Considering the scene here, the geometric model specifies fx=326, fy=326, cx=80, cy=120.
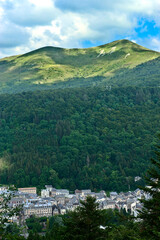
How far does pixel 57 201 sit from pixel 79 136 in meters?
49.2

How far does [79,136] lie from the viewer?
14300 centimetres

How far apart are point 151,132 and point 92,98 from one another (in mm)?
46571

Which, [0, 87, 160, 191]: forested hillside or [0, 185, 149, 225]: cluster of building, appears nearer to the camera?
[0, 185, 149, 225]: cluster of building

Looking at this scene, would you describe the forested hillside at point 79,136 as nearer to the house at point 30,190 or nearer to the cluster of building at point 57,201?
the house at point 30,190

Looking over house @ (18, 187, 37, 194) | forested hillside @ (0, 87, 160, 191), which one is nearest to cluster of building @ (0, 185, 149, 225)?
house @ (18, 187, 37, 194)

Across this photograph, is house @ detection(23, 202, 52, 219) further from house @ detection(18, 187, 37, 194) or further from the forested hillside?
the forested hillside

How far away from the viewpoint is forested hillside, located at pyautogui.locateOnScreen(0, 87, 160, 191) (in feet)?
385

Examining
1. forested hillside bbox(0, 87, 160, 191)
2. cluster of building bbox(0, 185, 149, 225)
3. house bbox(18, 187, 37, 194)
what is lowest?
cluster of building bbox(0, 185, 149, 225)

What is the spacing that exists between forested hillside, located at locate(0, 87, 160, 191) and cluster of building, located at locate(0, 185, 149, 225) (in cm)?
878

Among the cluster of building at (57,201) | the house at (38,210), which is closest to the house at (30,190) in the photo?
the cluster of building at (57,201)

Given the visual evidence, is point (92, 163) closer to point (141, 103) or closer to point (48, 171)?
point (48, 171)

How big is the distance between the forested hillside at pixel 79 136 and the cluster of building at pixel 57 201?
346 inches

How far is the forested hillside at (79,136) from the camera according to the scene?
118m

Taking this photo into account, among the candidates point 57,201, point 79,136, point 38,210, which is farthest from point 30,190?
point 79,136
